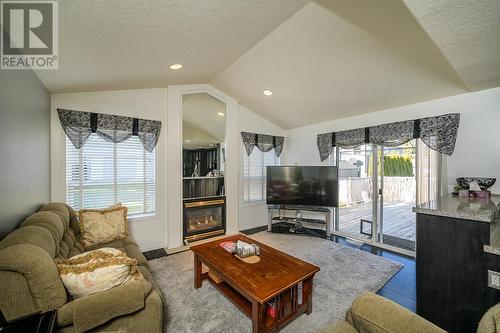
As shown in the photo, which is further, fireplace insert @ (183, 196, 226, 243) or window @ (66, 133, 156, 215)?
fireplace insert @ (183, 196, 226, 243)

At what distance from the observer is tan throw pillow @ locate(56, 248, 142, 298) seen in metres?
1.33

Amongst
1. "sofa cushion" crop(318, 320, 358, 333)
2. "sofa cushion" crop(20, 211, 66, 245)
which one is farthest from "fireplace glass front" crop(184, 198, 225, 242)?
"sofa cushion" crop(318, 320, 358, 333)

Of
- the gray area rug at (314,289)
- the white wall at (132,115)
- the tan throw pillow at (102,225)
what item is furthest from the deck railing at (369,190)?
the tan throw pillow at (102,225)

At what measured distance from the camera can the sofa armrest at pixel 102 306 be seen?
1211mm

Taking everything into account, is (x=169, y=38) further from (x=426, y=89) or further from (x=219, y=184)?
(x=426, y=89)

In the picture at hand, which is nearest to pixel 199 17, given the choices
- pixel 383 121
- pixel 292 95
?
pixel 292 95

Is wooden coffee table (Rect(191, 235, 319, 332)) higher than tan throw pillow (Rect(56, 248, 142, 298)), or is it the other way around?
tan throw pillow (Rect(56, 248, 142, 298))

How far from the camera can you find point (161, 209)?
144 inches

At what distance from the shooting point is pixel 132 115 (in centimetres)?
338

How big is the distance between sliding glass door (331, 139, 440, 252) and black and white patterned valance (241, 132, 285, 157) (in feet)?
4.30

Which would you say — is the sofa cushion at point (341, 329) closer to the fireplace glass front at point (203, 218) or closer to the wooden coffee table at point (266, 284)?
the wooden coffee table at point (266, 284)

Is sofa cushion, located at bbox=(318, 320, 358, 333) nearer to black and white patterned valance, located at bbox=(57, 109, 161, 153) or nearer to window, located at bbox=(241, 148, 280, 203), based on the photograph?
black and white patterned valance, located at bbox=(57, 109, 161, 153)

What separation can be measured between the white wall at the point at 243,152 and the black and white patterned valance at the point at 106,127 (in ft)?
5.75

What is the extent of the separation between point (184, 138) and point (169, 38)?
1942mm
